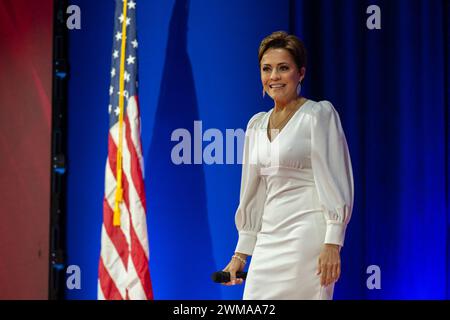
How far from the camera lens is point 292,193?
10.9ft

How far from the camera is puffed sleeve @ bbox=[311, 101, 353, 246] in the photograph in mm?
3201

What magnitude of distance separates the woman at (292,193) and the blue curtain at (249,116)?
1.17m

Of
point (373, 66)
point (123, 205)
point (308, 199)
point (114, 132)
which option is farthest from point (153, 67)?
point (308, 199)

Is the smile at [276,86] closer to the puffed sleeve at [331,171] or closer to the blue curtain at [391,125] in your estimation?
the puffed sleeve at [331,171]

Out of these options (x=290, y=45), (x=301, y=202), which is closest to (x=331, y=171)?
(x=301, y=202)

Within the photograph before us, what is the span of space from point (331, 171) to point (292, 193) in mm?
200

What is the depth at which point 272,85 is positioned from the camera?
3.48 metres

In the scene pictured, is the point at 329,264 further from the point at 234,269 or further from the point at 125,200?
the point at 125,200

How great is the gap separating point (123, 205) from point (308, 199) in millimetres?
1453

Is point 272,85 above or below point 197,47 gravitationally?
below
